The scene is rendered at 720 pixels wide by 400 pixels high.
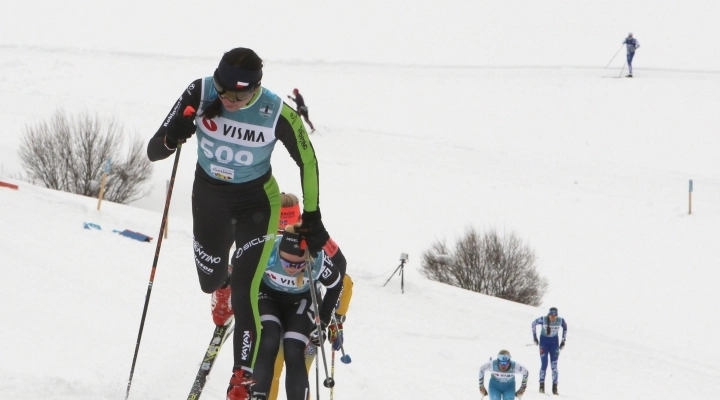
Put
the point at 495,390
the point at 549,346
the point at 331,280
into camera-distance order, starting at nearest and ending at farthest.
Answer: the point at 331,280, the point at 495,390, the point at 549,346

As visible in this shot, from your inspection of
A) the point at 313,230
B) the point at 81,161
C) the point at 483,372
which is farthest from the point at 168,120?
the point at 81,161

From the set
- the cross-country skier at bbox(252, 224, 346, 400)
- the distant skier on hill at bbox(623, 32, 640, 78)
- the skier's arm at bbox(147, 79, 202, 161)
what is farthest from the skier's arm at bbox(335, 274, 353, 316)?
the distant skier on hill at bbox(623, 32, 640, 78)

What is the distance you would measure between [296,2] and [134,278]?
150ft

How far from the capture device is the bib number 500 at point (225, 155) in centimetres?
607

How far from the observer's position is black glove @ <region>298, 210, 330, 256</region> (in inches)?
245

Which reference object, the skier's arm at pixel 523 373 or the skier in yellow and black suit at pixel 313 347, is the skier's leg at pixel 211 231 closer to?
the skier in yellow and black suit at pixel 313 347

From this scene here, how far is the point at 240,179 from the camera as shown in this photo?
618 centimetres

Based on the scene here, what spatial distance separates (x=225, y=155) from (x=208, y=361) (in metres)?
2.28

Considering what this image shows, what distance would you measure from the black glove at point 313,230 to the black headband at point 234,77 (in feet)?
3.49

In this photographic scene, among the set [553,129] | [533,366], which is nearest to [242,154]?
[533,366]

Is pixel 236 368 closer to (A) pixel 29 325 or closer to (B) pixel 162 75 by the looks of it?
(A) pixel 29 325

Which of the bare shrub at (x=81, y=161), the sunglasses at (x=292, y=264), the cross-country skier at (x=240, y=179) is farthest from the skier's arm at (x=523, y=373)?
the bare shrub at (x=81, y=161)

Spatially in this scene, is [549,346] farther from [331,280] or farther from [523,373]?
[331,280]

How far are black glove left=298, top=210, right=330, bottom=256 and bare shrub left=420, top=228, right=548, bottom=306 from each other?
16599 mm
